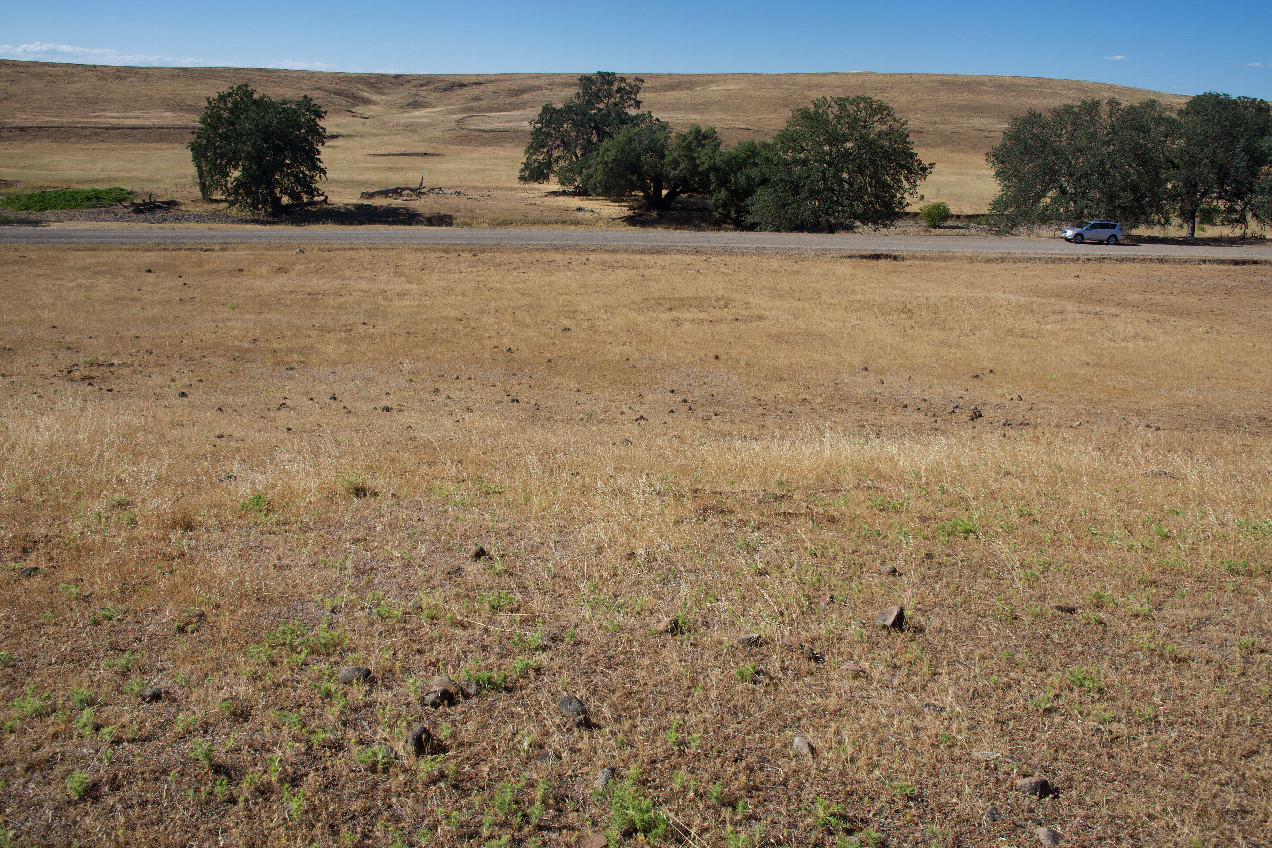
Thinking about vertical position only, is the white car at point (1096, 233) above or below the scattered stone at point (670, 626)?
above

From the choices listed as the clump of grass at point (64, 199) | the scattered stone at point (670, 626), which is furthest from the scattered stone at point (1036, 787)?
the clump of grass at point (64, 199)

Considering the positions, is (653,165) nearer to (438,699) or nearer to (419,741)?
(438,699)

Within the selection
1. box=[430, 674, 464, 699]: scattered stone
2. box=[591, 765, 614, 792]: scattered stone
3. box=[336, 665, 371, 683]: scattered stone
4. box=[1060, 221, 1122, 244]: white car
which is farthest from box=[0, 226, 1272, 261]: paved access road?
box=[591, 765, 614, 792]: scattered stone

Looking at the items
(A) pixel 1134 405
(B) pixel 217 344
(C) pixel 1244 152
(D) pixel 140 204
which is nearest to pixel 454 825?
(A) pixel 1134 405

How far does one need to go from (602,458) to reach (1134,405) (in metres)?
11.1

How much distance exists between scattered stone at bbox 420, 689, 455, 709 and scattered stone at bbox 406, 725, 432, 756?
286 mm

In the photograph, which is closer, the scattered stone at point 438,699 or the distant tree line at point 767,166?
the scattered stone at point 438,699

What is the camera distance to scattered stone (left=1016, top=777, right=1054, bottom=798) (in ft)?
12.7

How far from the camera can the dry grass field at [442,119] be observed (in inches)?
2173

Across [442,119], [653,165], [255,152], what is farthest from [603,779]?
[442,119]

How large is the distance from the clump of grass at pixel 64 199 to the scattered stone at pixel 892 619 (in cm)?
5133

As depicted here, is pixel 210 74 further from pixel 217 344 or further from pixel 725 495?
pixel 725 495

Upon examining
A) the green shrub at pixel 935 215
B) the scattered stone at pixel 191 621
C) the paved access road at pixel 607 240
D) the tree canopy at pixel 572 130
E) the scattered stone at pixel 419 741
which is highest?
the tree canopy at pixel 572 130

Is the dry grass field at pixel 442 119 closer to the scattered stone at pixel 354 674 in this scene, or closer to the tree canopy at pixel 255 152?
the tree canopy at pixel 255 152
